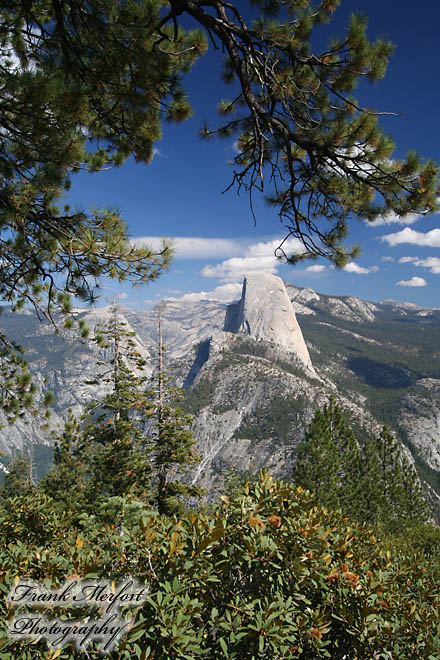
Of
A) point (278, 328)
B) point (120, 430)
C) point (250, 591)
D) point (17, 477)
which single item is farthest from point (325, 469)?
point (278, 328)

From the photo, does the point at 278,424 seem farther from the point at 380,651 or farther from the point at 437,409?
the point at 380,651

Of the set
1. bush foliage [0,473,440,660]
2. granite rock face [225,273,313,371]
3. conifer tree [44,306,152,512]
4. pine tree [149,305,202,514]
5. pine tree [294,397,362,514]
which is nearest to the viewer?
bush foliage [0,473,440,660]

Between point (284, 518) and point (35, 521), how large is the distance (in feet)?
11.0

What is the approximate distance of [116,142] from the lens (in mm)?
4594

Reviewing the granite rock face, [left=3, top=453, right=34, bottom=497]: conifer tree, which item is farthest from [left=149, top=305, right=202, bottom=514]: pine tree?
the granite rock face

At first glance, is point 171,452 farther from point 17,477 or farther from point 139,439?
point 17,477

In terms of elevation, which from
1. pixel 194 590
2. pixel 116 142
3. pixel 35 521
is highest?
pixel 116 142

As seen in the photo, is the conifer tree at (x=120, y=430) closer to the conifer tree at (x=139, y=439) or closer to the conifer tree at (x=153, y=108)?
the conifer tree at (x=139, y=439)

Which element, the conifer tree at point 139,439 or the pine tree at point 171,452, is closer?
the conifer tree at point 139,439

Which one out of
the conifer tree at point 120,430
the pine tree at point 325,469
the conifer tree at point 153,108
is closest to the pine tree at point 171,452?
the conifer tree at point 120,430

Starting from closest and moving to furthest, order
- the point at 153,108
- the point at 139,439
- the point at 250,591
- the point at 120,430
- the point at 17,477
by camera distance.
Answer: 1. the point at 250,591
2. the point at 153,108
3. the point at 120,430
4. the point at 139,439
5. the point at 17,477

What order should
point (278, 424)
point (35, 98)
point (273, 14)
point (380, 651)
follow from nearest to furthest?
1. point (380, 651)
2. point (35, 98)
3. point (273, 14)
4. point (278, 424)

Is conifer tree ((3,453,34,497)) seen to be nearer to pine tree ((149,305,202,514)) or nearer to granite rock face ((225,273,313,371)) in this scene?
pine tree ((149,305,202,514))

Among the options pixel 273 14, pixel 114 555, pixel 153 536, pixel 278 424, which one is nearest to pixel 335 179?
pixel 273 14
